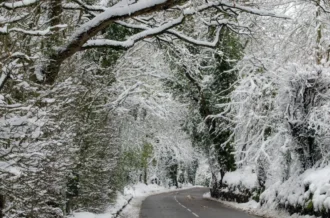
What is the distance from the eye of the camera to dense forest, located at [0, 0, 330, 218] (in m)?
5.60

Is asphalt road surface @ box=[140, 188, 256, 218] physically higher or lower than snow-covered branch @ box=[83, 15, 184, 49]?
lower

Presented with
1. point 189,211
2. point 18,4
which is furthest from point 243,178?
point 18,4

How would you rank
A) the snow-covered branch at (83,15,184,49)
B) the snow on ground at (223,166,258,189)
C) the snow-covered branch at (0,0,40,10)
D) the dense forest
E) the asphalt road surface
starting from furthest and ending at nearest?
the snow on ground at (223,166,258,189) < the asphalt road surface < the snow-covered branch at (83,15,184,49) < the dense forest < the snow-covered branch at (0,0,40,10)

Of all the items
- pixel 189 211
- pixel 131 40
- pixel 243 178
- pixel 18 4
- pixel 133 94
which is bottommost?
pixel 189 211

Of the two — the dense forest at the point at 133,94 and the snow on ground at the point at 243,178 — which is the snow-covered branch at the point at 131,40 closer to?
the dense forest at the point at 133,94

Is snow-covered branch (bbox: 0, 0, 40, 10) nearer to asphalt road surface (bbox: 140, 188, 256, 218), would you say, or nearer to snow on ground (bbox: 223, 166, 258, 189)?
asphalt road surface (bbox: 140, 188, 256, 218)

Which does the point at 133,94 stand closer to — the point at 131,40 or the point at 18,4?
the point at 131,40

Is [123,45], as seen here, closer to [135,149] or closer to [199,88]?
[135,149]

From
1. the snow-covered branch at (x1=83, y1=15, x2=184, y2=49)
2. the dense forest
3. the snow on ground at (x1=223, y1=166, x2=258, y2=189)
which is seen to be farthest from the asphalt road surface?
the snow-covered branch at (x1=83, y1=15, x2=184, y2=49)

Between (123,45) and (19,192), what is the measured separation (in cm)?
372

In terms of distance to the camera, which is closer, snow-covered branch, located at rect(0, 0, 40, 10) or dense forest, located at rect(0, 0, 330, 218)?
snow-covered branch, located at rect(0, 0, 40, 10)

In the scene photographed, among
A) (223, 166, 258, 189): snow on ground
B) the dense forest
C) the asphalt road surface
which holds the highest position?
the dense forest

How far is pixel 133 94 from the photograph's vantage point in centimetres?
1752

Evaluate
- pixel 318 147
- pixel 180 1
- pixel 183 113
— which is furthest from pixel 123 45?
pixel 183 113
